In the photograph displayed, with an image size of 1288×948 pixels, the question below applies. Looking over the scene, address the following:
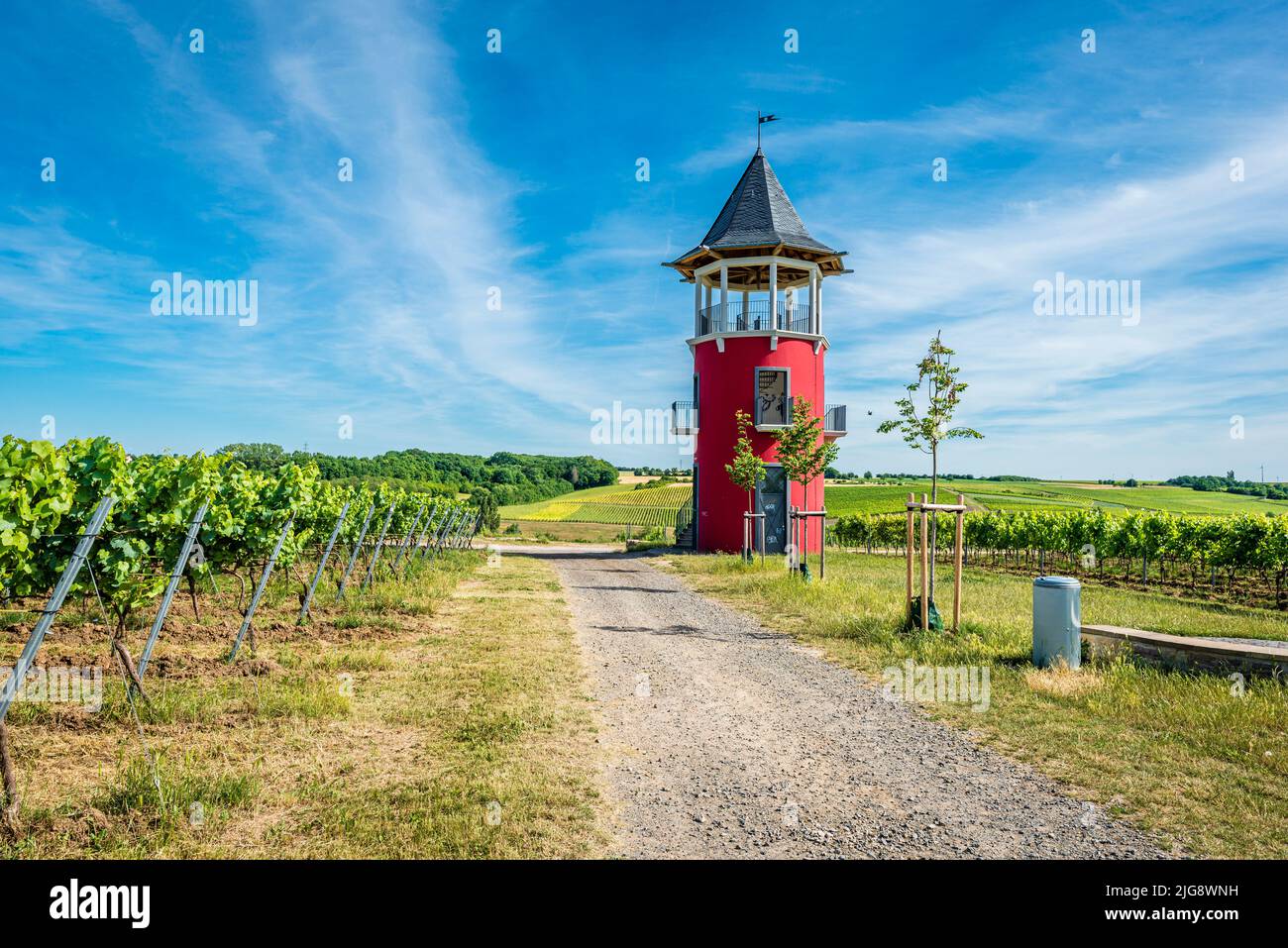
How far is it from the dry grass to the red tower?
61.7 ft

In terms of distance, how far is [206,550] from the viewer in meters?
12.2

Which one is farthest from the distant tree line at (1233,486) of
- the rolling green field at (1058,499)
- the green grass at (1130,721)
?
the green grass at (1130,721)

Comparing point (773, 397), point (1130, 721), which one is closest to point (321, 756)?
point (1130, 721)

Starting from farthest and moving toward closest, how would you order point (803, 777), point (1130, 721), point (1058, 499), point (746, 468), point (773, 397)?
point (1058, 499) < point (773, 397) < point (746, 468) < point (1130, 721) < point (803, 777)

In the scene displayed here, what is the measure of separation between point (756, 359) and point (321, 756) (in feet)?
81.6

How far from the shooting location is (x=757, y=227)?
2934cm

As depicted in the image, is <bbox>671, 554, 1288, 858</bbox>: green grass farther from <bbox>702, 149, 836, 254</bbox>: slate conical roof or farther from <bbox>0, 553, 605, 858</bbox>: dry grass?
<bbox>702, 149, 836, 254</bbox>: slate conical roof

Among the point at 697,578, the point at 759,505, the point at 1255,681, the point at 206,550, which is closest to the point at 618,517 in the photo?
the point at 759,505

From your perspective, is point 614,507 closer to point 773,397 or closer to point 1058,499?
point 773,397

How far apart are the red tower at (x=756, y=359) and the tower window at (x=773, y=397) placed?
0.14 feet

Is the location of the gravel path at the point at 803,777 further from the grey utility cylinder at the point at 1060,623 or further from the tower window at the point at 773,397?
the tower window at the point at 773,397

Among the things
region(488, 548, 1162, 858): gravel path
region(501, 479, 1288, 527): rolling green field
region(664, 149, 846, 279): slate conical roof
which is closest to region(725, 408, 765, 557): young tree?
region(664, 149, 846, 279): slate conical roof
